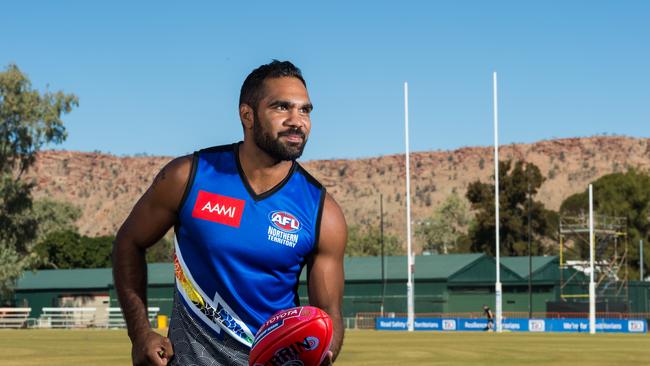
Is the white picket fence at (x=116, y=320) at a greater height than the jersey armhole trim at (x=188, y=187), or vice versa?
the jersey armhole trim at (x=188, y=187)

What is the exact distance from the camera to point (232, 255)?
6895mm

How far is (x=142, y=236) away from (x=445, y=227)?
156309 mm

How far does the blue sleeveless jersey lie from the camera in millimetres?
6887

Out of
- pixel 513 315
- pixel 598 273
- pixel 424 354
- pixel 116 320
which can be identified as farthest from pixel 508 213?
pixel 424 354

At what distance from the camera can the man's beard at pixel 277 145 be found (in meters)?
6.88

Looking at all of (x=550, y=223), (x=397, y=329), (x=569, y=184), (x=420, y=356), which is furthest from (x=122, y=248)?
(x=569, y=184)

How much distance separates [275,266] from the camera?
6.91 meters

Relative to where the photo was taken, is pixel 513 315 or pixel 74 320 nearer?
pixel 74 320

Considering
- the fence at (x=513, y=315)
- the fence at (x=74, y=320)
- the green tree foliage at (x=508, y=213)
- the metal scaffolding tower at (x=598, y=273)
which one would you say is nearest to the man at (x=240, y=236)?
the fence at (x=513, y=315)

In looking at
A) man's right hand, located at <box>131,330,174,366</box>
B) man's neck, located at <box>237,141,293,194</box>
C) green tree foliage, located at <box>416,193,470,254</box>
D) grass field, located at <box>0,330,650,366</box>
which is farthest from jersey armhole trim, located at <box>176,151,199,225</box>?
green tree foliage, located at <box>416,193,470,254</box>

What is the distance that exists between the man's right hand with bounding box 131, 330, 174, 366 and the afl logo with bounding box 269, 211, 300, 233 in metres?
0.91

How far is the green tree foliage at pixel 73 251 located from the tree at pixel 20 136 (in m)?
44.7

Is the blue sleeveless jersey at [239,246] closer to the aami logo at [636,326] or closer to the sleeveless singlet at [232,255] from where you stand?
the sleeveless singlet at [232,255]

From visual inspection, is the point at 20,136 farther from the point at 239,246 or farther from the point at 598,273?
the point at 239,246
